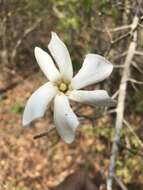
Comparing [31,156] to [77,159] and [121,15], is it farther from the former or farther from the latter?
[121,15]

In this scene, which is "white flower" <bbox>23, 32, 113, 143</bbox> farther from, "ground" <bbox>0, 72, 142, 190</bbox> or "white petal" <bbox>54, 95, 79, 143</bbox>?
"ground" <bbox>0, 72, 142, 190</bbox>

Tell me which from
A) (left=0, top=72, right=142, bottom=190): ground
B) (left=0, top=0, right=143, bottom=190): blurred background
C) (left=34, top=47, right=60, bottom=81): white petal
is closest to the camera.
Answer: (left=34, top=47, right=60, bottom=81): white petal

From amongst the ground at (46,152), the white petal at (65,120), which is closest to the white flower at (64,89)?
the white petal at (65,120)

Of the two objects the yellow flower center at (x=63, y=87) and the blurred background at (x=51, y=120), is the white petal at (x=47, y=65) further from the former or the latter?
the blurred background at (x=51, y=120)

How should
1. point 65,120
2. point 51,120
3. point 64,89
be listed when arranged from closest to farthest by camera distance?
point 65,120
point 64,89
point 51,120

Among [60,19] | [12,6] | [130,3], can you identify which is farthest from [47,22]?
[130,3]

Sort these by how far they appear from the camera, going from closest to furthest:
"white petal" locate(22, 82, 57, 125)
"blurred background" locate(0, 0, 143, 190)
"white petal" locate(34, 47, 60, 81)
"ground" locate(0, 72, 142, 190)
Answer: "white petal" locate(22, 82, 57, 125) < "white petal" locate(34, 47, 60, 81) < "blurred background" locate(0, 0, 143, 190) < "ground" locate(0, 72, 142, 190)

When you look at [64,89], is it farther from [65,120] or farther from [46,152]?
[46,152]

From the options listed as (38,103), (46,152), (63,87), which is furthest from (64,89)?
(46,152)

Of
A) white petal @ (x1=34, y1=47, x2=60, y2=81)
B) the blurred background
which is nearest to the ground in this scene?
the blurred background
